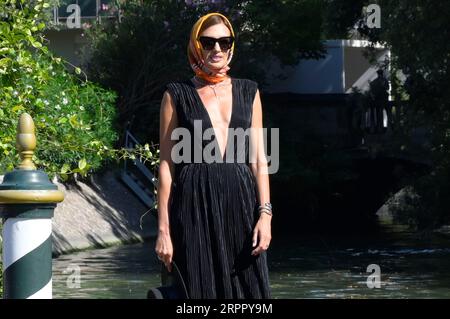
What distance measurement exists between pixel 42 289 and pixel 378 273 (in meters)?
16.8

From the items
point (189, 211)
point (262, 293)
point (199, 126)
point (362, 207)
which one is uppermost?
point (199, 126)

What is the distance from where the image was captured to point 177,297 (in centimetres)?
679

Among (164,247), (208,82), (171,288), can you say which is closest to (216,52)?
(208,82)

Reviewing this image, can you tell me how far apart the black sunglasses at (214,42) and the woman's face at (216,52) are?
2 cm

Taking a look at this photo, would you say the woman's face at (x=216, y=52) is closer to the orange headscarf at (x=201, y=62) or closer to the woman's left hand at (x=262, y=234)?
the orange headscarf at (x=201, y=62)

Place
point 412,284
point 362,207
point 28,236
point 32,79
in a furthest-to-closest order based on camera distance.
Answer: point 362,207 → point 412,284 → point 32,79 → point 28,236

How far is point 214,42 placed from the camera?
6969 millimetres

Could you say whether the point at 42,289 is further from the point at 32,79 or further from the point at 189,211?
the point at 32,79

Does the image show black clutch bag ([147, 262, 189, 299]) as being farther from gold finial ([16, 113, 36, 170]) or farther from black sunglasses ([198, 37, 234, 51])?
black sunglasses ([198, 37, 234, 51])

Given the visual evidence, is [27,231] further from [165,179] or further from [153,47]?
[153,47]

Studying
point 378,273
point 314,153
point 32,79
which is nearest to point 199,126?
point 32,79

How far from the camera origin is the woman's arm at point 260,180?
680 cm

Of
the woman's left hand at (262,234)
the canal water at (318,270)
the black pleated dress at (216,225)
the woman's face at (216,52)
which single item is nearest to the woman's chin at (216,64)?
the woman's face at (216,52)

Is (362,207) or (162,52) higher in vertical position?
(162,52)
